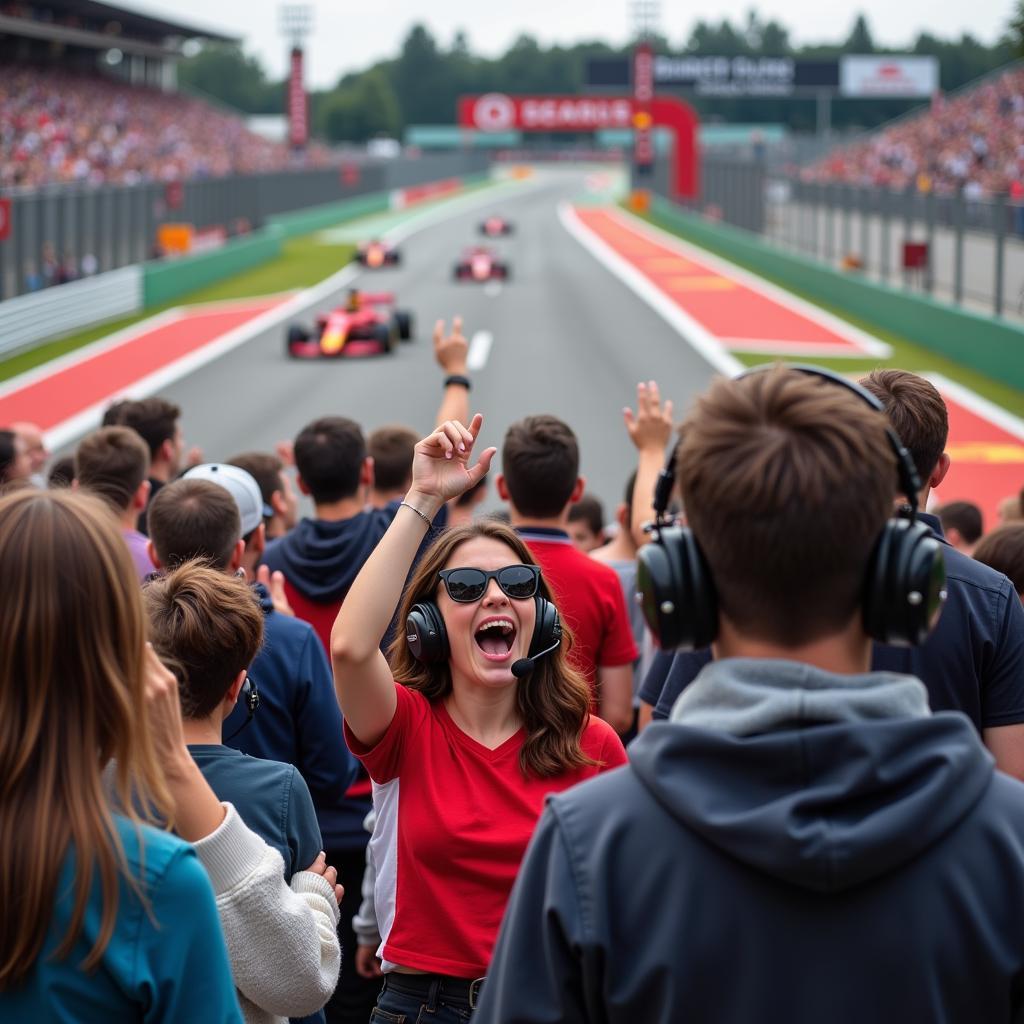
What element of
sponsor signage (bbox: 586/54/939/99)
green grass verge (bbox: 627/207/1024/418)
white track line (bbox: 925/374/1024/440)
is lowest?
white track line (bbox: 925/374/1024/440)

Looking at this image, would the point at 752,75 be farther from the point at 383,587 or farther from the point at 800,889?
the point at 800,889

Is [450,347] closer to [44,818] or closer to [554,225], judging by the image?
[44,818]

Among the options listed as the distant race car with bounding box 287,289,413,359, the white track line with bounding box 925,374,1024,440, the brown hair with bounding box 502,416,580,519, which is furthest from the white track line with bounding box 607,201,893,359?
the brown hair with bounding box 502,416,580,519

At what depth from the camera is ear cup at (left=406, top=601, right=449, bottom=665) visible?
3404mm

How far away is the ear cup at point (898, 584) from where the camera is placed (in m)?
2.03

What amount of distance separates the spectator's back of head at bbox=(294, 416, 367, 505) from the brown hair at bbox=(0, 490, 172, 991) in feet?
11.6

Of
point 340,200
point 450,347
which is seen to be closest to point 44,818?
point 450,347

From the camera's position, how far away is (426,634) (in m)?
3.41

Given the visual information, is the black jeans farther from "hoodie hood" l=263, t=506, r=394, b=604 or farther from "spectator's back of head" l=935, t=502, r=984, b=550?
"spectator's back of head" l=935, t=502, r=984, b=550

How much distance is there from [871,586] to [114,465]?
175 inches

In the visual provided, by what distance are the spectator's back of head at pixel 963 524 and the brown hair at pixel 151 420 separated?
3.41 meters

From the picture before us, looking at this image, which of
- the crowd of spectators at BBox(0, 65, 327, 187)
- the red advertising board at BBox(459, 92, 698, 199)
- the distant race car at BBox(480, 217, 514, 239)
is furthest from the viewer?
the red advertising board at BBox(459, 92, 698, 199)

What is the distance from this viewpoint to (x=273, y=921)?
9.00 feet

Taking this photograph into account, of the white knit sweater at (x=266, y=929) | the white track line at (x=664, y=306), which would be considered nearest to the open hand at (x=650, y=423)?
the white knit sweater at (x=266, y=929)
